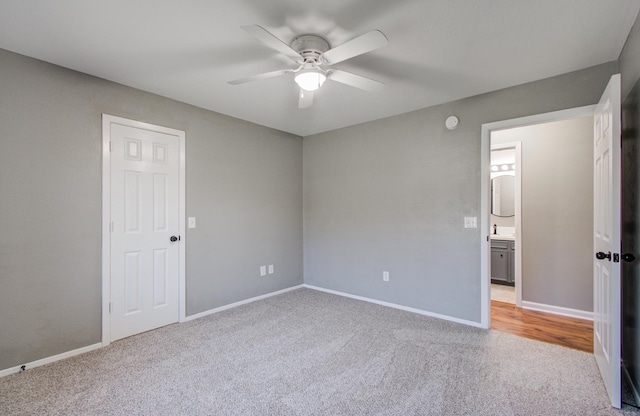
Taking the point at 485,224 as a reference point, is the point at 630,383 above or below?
below

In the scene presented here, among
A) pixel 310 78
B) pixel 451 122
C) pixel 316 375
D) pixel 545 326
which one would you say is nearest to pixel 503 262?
pixel 545 326

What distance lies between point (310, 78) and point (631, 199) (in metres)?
2.38

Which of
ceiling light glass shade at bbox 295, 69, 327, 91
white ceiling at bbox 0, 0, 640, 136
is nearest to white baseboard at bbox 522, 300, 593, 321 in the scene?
white ceiling at bbox 0, 0, 640, 136

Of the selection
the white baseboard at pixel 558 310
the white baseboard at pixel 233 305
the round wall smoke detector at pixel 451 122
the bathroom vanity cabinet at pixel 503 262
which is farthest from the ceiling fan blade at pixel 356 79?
the bathroom vanity cabinet at pixel 503 262

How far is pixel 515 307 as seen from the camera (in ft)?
12.6

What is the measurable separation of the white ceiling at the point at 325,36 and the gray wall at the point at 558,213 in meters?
1.28

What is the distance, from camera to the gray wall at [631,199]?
190 cm

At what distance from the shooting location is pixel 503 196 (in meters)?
5.21

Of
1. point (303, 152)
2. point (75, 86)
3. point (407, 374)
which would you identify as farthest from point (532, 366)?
point (75, 86)

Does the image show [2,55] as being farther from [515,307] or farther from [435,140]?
[515,307]

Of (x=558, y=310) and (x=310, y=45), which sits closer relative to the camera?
(x=310, y=45)

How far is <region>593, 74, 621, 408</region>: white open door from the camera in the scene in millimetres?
1816

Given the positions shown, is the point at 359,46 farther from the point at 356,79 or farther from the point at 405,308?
the point at 405,308

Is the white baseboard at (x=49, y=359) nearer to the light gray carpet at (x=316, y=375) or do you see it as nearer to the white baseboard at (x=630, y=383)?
the light gray carpet at (x=316, y=375)
